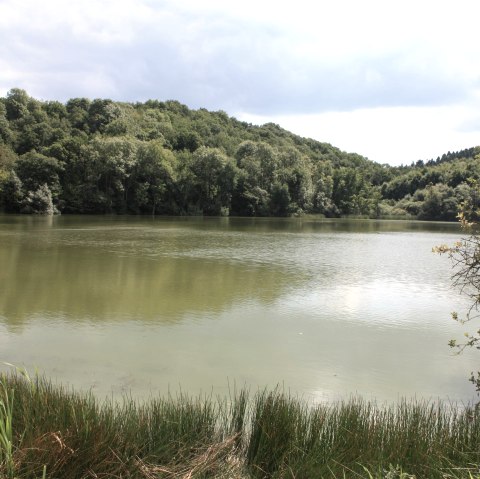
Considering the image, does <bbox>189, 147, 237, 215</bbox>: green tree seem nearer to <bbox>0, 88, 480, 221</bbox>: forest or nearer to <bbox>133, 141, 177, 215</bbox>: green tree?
<bbox>0, 88, 480, 221</bbox>: forest

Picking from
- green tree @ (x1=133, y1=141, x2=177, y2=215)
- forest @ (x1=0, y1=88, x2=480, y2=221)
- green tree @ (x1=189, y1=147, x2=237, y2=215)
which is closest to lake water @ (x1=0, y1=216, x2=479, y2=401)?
forest @ (x1=0, y1=88, x2=480, y2=221)

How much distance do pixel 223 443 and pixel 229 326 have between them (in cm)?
520

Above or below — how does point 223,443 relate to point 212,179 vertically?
below

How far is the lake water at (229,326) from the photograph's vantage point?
6.08m

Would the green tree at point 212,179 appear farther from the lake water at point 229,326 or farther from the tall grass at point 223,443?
the tall grass at point 223,443

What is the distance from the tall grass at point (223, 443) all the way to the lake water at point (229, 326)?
158 centimetres

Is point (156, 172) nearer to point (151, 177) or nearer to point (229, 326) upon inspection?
point (151, 177)

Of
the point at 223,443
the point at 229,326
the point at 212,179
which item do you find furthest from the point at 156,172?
the point at 223,443

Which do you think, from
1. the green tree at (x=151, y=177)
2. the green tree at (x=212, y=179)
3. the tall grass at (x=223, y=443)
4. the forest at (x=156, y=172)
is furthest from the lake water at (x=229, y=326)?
the green tree at (x=212, y=179)

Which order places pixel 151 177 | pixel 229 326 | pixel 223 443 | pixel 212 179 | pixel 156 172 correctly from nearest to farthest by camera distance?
pixel 223 443, pixel 229 326, pixel 156 172, pixel 151 177, pixel 212 179

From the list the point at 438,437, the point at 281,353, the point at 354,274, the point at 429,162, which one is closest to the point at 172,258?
the point at 354,274

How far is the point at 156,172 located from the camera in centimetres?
5994

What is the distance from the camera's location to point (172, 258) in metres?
17.6

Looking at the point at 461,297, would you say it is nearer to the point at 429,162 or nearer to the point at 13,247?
the point at 13,247
